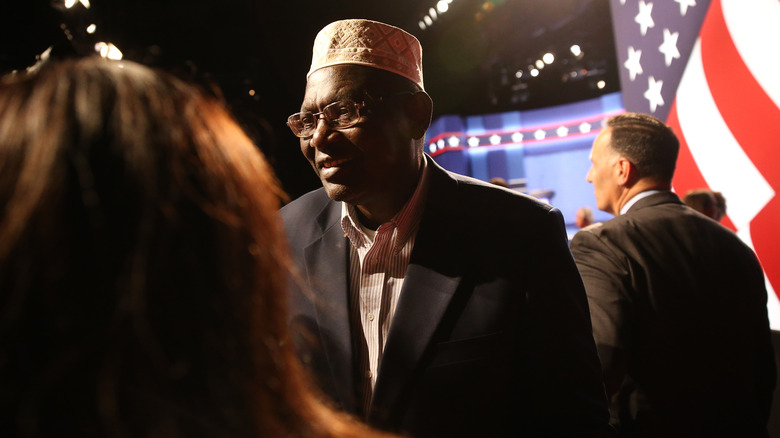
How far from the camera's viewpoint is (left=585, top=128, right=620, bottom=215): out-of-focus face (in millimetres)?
2342

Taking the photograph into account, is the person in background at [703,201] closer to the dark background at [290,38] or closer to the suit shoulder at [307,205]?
the suit shoulder at [307,205]

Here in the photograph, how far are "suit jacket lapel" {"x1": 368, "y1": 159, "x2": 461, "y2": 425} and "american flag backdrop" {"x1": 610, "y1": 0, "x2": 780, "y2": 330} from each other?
1.76 m

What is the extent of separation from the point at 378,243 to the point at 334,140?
347 mm

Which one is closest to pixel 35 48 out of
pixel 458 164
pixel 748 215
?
pixel 748 215

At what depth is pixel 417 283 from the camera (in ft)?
4.82

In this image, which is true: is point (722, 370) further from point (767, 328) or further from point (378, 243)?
point (378, 243)

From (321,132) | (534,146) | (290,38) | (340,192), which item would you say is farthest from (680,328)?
(534,146)

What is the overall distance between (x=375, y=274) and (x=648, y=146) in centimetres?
143

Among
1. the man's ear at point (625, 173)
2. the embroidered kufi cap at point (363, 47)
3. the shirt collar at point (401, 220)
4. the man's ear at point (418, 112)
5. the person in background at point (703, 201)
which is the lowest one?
the person in background at point (703, 201)

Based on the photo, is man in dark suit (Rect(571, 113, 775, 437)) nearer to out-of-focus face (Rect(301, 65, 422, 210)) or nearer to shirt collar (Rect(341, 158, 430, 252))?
shirt collar (Rect(341, 158, 430, 252))

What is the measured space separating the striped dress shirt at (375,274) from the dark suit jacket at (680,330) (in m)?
0.82

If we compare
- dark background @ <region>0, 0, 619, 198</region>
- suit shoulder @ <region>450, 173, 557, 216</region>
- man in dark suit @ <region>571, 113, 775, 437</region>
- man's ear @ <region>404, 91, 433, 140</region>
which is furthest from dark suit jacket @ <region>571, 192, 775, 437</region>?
dark background @ <region>0, 0, 619, 198</region>

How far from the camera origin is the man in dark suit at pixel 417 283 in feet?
4.47

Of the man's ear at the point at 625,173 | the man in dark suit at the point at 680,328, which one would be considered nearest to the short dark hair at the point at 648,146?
the man's ear at the point at 625,173
